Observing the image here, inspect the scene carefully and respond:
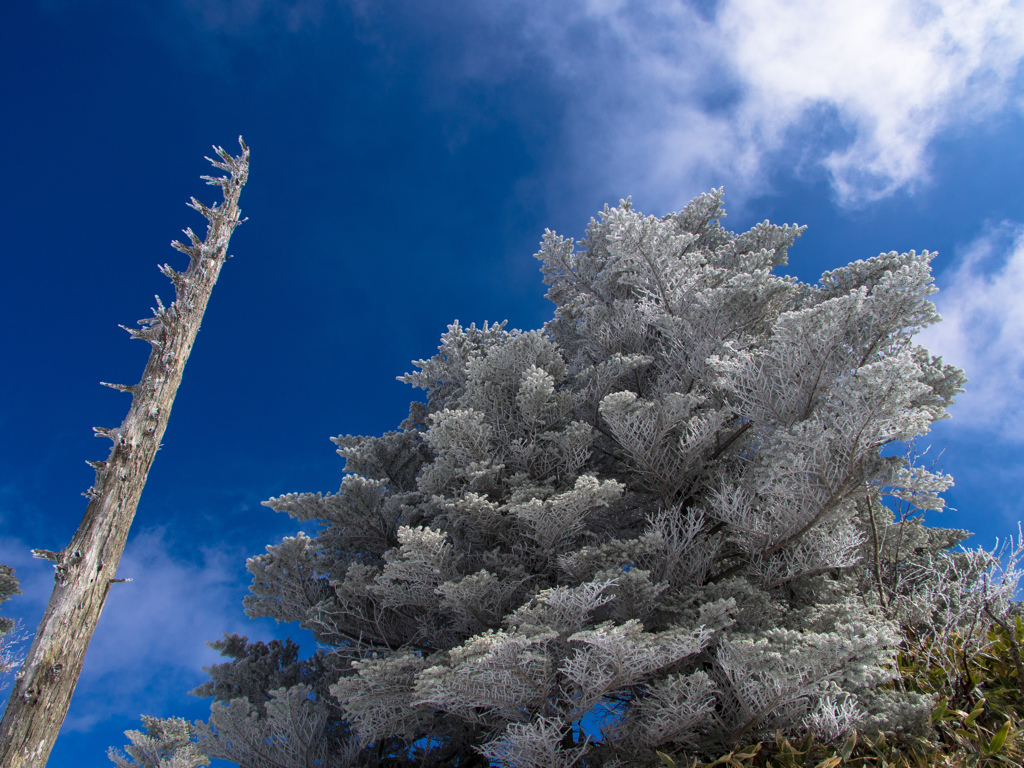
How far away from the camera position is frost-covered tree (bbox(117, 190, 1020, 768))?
442 cm

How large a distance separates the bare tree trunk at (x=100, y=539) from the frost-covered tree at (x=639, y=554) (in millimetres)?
1634

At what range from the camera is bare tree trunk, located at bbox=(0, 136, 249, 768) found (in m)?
4.29

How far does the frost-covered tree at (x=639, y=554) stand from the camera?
174 inches

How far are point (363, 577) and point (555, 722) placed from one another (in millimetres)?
2436

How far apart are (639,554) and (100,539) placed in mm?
5070

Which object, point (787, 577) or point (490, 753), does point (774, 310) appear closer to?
point (787, 577)

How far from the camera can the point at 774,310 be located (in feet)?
24.0

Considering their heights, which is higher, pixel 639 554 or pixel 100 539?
pixel 639 554

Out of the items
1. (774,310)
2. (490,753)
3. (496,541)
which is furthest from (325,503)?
(774,310)

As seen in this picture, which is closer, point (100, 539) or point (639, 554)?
point (100, 539)

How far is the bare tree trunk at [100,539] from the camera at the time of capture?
14.1 feet

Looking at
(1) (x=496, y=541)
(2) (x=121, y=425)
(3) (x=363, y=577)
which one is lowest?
(3) (x=363, y=577)

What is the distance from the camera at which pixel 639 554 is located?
518 centimetres

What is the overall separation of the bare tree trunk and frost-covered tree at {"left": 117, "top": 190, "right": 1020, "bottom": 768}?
1634mm
